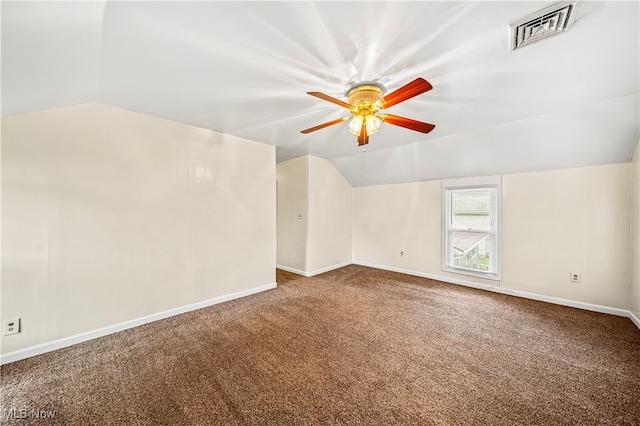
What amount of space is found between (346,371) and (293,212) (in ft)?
10.6

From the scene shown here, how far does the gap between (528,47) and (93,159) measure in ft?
12.2

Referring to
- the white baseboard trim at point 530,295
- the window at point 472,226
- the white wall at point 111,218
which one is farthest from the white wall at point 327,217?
the window at point 472,226

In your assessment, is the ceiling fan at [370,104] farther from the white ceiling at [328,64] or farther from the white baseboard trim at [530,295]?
the white baseboard trim at [530,295]

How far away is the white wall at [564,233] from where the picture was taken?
9.39ft

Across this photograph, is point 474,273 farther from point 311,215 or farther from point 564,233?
point 311,215

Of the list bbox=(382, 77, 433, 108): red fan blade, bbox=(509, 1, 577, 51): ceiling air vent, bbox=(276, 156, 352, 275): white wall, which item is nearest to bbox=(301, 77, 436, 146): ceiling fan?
bbox=(382, 77, 433, 108): red fan blade

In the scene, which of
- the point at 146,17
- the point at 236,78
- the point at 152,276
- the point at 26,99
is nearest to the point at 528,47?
the point at 236,78

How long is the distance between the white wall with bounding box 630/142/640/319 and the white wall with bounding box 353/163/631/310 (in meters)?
0.08

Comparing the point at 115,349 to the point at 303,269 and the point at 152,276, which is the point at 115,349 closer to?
the point at 152,276

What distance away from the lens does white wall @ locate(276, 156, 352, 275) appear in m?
4.51

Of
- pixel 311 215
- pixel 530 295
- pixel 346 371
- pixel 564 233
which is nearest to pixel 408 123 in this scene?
pixel 346 371

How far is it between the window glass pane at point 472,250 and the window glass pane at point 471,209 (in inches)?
5.7

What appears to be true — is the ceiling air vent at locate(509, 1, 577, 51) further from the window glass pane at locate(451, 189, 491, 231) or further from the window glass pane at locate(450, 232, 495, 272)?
the window glass pane at locate(450, 232, 495, 272)

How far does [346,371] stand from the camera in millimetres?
A: 1874
